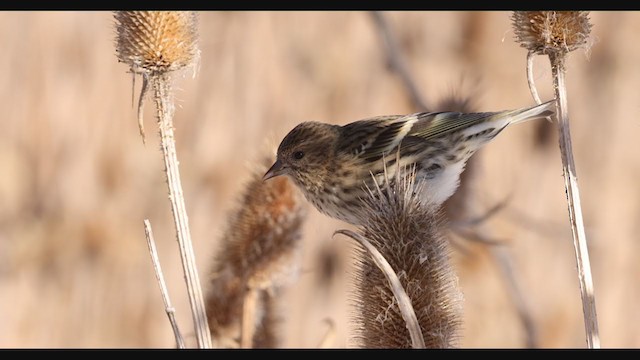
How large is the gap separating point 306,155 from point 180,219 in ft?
5.84

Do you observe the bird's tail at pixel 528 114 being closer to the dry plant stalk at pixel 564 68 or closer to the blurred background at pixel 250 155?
the dry plant stalk at pixel 564 68

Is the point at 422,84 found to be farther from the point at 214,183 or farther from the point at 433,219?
the point at 433,219

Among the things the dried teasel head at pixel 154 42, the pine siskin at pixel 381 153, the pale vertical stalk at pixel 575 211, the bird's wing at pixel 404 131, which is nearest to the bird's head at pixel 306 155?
the pine siskin at pixel 381 153

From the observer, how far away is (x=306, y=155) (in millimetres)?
4188

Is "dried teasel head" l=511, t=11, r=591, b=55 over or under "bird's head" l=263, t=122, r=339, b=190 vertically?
over

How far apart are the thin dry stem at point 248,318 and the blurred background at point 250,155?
3277 mm

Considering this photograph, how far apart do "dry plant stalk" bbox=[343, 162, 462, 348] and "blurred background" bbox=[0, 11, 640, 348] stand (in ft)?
15.0

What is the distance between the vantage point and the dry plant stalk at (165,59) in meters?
2.48

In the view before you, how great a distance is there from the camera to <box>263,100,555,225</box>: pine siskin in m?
3.86

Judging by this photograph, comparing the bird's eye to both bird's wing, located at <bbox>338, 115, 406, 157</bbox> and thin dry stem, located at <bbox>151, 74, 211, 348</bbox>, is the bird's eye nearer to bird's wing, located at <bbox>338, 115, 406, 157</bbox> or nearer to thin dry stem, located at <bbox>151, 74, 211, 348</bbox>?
bird's wing, located at <bbox>338, 115, 406, 157</bbox>

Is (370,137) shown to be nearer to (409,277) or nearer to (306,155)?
(306,155)

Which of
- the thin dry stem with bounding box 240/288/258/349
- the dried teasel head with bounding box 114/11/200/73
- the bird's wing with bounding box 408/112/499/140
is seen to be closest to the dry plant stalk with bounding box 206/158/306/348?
the thin dry stem with bounding box 240/288/258/349

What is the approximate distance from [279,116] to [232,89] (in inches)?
17.6
